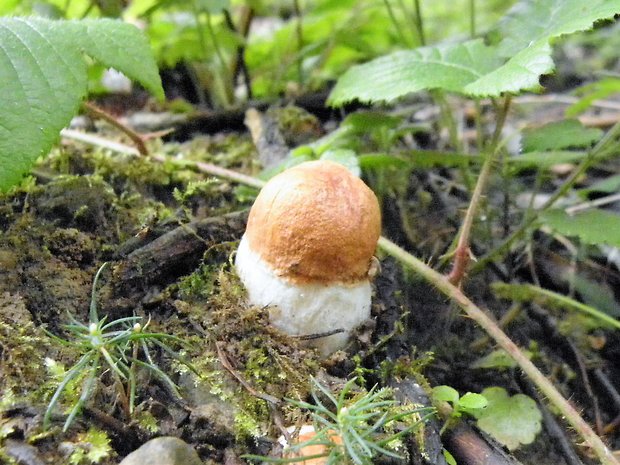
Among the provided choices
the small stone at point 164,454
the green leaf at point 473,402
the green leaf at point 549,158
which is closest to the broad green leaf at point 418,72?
the green leaf at point 549,158

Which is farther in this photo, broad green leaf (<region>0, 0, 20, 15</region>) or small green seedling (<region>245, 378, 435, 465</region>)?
broad green leaf (<region>0, 0, 20, 15</region>)

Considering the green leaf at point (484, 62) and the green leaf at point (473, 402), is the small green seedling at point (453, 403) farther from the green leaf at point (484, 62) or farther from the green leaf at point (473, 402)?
the green leaf at point (484, 62)

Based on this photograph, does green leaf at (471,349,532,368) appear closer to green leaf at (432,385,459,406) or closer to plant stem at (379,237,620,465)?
plant stem at (379,237,620,465)

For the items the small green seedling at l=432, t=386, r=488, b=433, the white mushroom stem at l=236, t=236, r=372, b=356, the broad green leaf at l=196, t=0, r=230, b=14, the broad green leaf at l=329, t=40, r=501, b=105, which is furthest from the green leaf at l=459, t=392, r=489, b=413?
the broad green leaf at l=196, t=0, r=230, b=14

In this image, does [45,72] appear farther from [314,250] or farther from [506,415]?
[506,415]

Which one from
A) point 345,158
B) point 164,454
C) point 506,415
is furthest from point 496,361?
point 164,454

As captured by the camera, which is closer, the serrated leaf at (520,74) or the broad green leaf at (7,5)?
the serrated leaf at (520,74)
